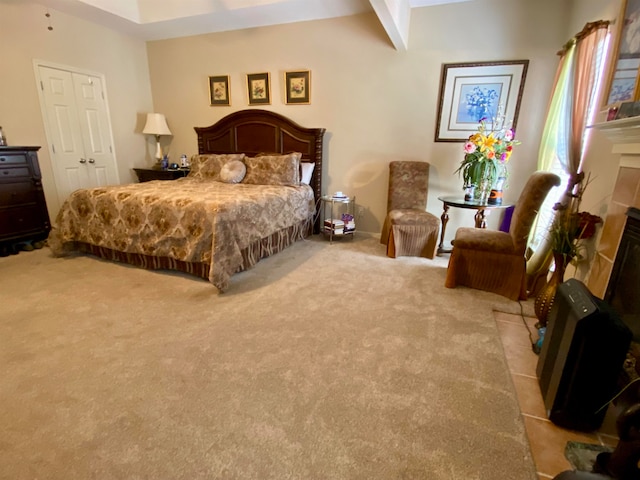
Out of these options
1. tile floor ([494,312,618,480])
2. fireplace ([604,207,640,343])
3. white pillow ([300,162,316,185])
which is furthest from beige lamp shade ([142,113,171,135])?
fireplace ([604,207,640,343])

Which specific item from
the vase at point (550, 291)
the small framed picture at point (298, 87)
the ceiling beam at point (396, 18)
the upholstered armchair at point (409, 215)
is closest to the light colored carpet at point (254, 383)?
the vase at point (550, 291)

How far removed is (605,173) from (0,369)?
383cm

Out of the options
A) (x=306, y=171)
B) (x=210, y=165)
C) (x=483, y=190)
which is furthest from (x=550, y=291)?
(x=210, y=165)

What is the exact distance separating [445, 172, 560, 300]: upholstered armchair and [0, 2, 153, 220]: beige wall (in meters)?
4.92

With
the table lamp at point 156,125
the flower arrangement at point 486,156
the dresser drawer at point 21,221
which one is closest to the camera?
the flower arrangement at point 486,156

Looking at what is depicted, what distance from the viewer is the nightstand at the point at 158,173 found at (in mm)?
4680

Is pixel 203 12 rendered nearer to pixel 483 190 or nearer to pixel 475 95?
pixel 475 95

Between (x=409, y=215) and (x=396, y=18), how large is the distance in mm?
1931

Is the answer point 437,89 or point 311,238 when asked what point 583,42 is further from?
point 311,238

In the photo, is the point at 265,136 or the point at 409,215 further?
the point at 265,136

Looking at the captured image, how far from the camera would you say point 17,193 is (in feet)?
11.0

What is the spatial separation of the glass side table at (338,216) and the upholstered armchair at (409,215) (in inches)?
18.0

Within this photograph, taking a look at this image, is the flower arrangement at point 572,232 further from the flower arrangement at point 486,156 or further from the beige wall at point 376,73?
the beige wall at point 376,73

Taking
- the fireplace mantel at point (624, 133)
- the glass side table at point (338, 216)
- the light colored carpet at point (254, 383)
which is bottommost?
the light colored carpet at point (254, 383)
